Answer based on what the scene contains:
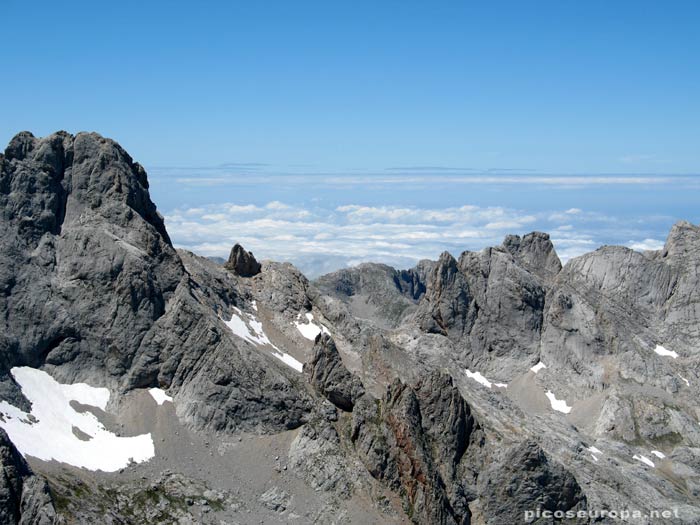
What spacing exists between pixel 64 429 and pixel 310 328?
45017 millimetres

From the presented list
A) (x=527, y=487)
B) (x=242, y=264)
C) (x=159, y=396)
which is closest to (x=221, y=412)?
(x=159, y=396)

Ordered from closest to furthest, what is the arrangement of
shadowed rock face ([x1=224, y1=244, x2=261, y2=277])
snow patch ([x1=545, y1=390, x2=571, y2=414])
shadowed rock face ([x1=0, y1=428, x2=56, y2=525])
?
shadowed rock face ([x1=0, y1=428, x2=56, y2=525])
shadowed rock face ([x1=224, y1=244, x2=261, y2=277])
snow patch ([x1=545, y1=390, x2=571, y2=414])

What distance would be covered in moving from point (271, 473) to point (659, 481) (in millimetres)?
57496

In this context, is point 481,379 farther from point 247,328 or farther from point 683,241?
point 247,328

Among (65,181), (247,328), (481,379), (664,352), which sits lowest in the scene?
(481,379)

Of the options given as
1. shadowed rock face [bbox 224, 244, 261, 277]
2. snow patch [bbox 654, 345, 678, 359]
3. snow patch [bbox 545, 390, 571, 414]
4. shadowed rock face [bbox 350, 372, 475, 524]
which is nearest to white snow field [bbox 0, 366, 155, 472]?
shadowed rock face [bbox 350, 372, 475, 524]

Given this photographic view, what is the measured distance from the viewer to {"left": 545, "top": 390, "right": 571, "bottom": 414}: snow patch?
14588 centimetres

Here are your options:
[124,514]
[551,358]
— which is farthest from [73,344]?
[551,358]

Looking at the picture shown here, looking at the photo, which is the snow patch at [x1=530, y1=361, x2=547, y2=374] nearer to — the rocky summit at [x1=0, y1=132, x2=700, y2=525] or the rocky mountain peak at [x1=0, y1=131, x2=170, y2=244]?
the rocky summit at [x1=0, y1=132, x2=700, y2=525]

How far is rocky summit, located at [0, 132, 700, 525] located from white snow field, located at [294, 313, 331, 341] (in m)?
0.29

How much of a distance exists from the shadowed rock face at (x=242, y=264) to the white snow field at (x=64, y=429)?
139ft

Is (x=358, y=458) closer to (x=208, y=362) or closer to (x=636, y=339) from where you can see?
(x=208, y=362)

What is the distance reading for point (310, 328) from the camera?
12594 cm

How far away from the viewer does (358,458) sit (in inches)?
3659
